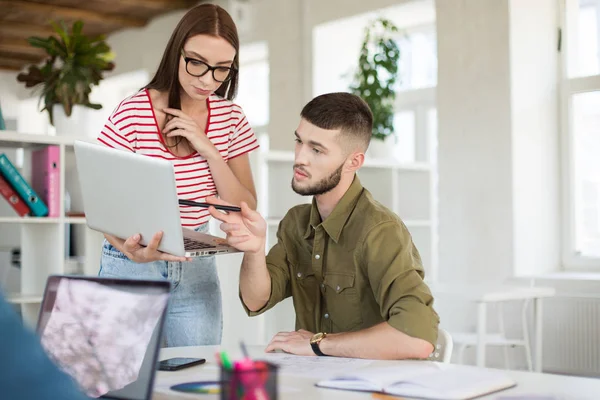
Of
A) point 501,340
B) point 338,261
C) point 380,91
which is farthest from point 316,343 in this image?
point 380,91

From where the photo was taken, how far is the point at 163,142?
5.93ft

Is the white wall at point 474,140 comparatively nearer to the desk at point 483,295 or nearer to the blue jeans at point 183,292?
the desk at point 483,295

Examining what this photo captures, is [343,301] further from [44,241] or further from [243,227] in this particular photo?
[44,241]

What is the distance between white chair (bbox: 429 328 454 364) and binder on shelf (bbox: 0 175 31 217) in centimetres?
205

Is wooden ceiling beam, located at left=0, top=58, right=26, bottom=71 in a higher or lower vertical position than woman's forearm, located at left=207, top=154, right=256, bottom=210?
higher

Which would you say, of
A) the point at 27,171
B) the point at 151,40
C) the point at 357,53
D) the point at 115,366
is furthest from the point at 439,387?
the point at 151,40

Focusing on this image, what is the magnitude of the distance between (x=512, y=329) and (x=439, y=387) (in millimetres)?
3685

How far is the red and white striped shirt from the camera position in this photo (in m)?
→ 1.77

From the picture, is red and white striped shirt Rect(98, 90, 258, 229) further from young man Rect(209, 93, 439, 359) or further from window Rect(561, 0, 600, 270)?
window Rect(561, 0, 600, 270)

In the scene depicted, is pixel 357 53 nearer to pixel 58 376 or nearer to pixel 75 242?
pixel 75 242

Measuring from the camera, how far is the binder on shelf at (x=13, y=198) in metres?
3.11

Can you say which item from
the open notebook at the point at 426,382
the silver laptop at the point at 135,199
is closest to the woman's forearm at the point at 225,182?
the silver laptop at the point at 135,199

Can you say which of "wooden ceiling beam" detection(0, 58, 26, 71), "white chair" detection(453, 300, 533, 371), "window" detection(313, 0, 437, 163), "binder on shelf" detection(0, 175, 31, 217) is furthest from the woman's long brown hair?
"wooden ceiling beam" detection(0, 58, 26, 71)

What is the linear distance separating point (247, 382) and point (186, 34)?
119cm
